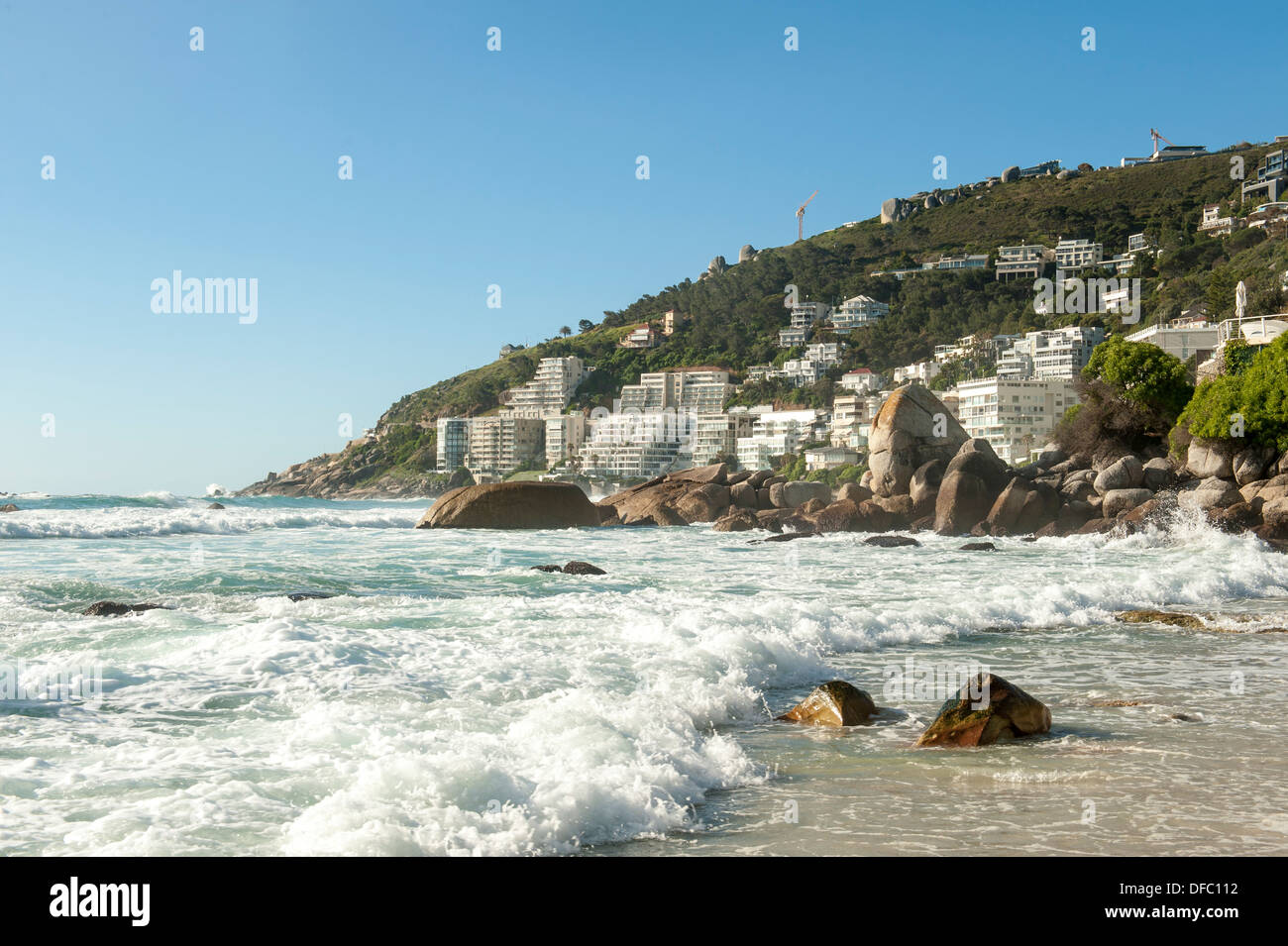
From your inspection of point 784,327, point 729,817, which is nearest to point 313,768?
point 729,817

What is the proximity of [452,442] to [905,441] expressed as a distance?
362ft

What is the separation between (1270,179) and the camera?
132250 millimetres

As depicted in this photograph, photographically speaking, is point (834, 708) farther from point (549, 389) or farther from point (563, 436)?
point (549, 389)

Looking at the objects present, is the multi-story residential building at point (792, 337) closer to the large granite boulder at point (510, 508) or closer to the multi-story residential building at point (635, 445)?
the multi-story residential building at point (635, 445)

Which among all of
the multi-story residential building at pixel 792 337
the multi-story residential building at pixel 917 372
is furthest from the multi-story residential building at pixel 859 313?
the multi-story residential building at pixel 917 372

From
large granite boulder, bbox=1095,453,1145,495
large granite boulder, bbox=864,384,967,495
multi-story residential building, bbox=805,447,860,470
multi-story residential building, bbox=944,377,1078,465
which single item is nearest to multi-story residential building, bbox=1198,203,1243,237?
multi-story residential building, bbox=944,377,1078,465

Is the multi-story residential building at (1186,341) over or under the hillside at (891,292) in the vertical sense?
under

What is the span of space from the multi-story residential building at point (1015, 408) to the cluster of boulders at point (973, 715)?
8328cm

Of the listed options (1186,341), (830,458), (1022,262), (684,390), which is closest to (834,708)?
(1186,341)

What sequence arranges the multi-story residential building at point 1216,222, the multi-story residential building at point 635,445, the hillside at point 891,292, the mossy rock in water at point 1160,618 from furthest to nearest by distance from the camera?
the multi-story residential building at point 635,445 < the hillside at point 891,292 < the multi-story residential building at point 1216,222 < the mossy rock in water at point 1160,618

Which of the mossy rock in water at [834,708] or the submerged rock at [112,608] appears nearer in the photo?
the mossy rock in water at [834,708]

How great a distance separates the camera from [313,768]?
688cm

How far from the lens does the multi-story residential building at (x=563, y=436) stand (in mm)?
138750
